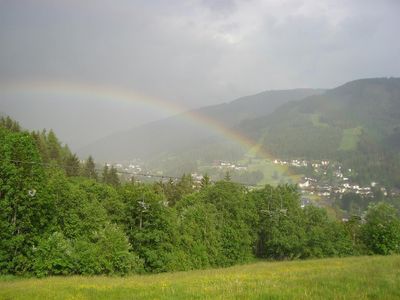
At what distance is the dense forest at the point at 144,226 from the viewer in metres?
Answer: 40.0

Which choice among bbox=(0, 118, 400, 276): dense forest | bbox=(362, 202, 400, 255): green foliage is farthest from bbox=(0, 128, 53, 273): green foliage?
bbox=(362, 202, 400, 255): green foliage

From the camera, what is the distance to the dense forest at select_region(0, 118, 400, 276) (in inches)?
1574

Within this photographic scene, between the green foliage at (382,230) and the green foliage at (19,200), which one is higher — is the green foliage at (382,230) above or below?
below

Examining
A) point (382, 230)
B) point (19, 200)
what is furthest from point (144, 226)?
point (382, 230)

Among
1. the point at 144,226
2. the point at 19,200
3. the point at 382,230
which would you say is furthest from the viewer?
the point at 382,230

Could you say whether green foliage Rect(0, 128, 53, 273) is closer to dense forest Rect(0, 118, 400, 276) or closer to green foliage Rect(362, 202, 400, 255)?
dense forest Rect(0, 118, 400, 276)

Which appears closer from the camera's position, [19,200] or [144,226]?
[19,200]

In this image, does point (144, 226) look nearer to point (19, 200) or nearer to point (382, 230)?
point (19, 200)

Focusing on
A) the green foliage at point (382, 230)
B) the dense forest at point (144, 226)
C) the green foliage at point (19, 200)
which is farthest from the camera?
the green foliage at point (382, 230)

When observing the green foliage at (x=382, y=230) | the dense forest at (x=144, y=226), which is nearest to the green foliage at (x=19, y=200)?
the dense forest at (x=144, y=226)

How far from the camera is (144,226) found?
53531 millimetres

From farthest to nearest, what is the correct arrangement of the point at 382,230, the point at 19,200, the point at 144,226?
the point at 382,230 < the point at 144,226 < the point at 19,200

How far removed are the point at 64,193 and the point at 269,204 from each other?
4215 cm

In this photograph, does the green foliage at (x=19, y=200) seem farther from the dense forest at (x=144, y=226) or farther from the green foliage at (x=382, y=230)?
the green foliage at (x=382, y=230)
